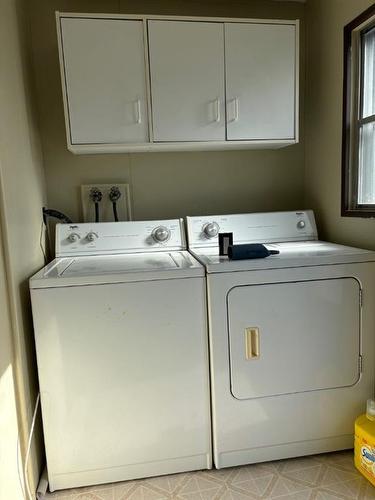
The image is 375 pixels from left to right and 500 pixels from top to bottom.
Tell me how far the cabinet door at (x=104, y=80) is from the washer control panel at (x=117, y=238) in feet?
1.49

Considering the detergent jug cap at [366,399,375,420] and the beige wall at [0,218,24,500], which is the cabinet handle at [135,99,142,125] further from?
the detergent jug cap at [366,399,375,420]

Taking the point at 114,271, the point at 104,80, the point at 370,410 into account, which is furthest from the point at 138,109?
the point at 370,410

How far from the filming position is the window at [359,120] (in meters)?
1.70

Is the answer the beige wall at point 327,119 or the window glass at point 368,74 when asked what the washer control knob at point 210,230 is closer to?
the beige wall at point 327,119

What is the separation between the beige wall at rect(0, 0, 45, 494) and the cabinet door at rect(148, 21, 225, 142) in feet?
2.05

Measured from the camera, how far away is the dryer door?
1458mm

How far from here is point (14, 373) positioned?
1.31m

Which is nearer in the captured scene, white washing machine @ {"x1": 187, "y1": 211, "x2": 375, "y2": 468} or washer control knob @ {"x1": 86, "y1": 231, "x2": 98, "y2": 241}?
white washing machine @ {"x1": 187, "y1": 211, "x2": 375, "y2": 468}

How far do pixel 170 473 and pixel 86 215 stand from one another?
1.40 meters

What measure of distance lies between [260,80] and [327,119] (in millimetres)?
473

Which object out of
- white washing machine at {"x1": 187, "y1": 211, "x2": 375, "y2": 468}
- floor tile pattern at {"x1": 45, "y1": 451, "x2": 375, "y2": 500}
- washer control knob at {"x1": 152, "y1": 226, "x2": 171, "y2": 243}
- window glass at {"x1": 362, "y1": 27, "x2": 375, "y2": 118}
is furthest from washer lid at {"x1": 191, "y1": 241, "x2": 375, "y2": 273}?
floor tile pattern at {"x1": 45, "y1": 451, "x2": 375, "y2": 500}

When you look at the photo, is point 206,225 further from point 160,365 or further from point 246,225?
point 160,365

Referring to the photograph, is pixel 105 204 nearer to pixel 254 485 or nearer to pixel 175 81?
pixel 175 81

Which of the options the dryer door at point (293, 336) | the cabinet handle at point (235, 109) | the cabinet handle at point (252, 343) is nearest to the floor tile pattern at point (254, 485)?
the dryer door at point (293, 336)
